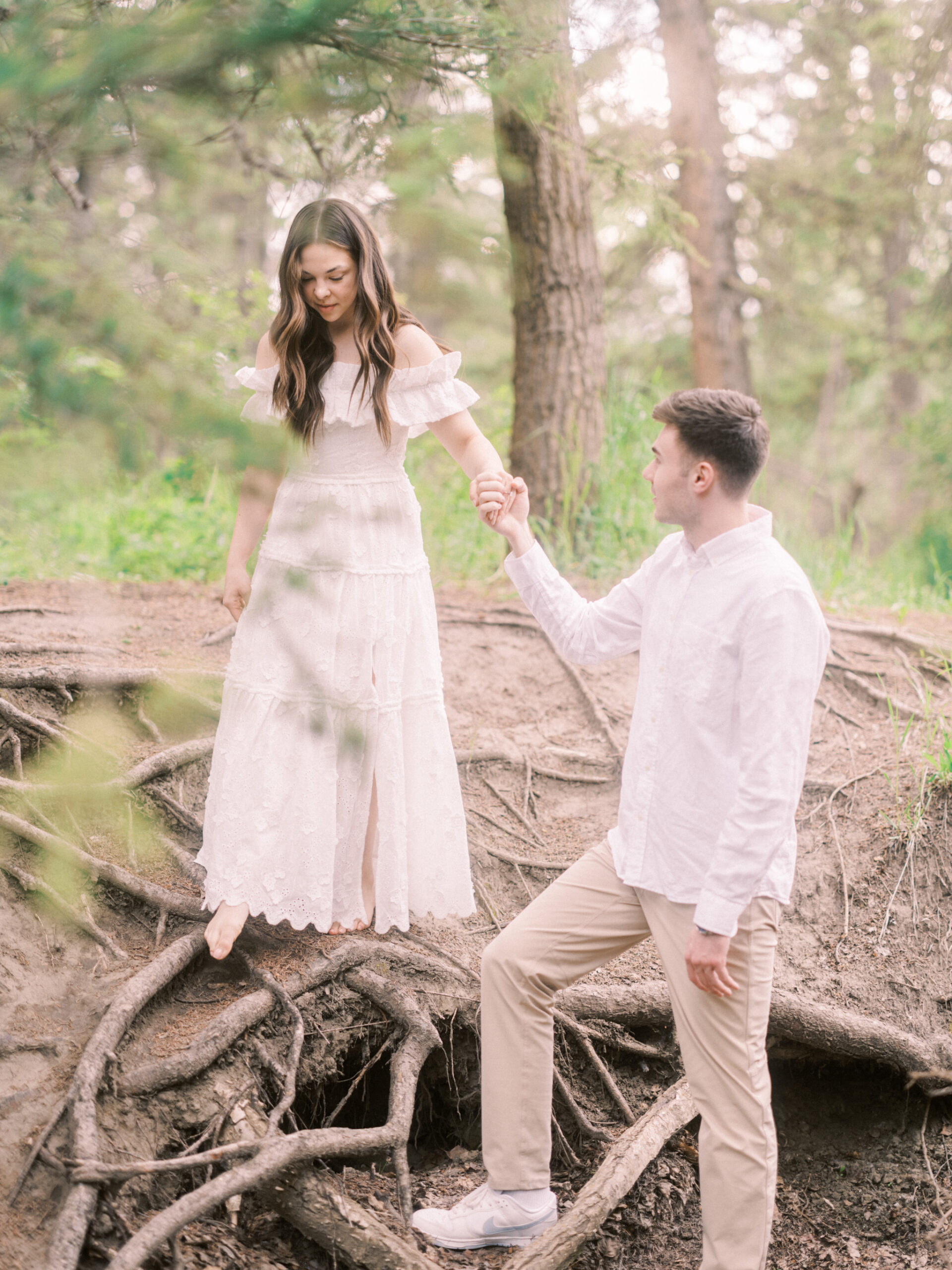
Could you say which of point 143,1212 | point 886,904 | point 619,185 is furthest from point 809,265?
point 143,1212

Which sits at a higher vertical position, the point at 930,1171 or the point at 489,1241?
the point at 489,1241

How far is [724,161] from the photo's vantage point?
34.7ft

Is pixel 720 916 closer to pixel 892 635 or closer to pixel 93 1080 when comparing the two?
pixel 93 1080

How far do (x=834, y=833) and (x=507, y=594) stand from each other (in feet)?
8.20

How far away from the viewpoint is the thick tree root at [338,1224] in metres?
2.24

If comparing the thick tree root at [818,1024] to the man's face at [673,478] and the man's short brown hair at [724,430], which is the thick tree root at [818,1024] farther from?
the man's short brown hair at [724,430]

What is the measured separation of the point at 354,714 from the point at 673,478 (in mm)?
1084

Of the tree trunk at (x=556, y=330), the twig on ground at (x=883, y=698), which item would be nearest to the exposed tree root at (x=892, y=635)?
the twig on ground at (x=883, y=698)

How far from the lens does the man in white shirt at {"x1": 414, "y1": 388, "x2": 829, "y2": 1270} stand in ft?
6.51

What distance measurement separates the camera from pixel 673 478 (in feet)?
7.22

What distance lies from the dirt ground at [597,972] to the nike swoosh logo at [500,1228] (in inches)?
A: 3.2

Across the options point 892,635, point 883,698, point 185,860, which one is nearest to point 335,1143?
point 185,860

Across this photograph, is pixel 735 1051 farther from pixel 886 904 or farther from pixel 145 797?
pixel 145 797

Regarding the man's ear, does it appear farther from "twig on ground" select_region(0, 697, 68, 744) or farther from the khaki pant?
"twig on ground" select_region(0, 697, 68, 744)
